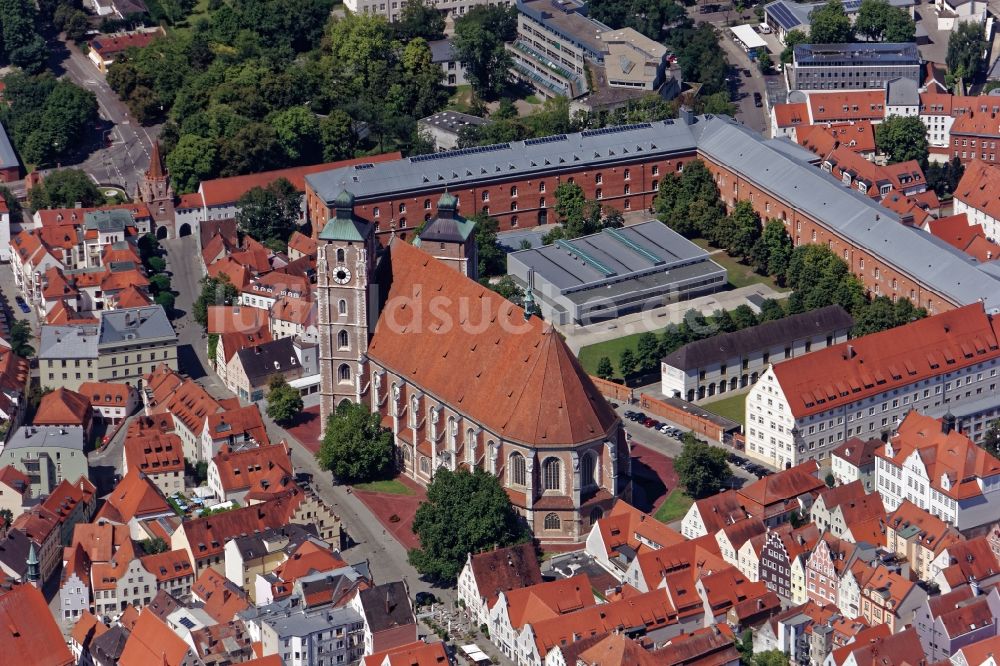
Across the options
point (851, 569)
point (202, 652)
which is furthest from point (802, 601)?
point (202, 652)

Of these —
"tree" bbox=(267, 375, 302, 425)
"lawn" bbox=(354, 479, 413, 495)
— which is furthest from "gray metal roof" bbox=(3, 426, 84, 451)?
"lawn" bbox=(354, 479, 413, 495)

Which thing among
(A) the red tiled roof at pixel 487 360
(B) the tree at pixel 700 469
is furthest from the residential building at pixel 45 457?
(B) the tree at pixel 700 469

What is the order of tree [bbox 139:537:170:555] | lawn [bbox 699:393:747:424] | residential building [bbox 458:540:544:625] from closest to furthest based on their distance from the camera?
residential building [bbox 458:540:544:625]
tree [bbox 139:537:170:555]
lawn [bbox 699:393:747:424]

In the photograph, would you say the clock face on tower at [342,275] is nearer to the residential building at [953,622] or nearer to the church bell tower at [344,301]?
the church bell tower at [344,301]

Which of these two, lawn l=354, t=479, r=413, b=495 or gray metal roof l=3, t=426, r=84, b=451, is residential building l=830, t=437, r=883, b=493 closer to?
lawn l=354, t=479, r=413, b=495

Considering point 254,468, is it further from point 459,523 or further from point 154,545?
point 459,523

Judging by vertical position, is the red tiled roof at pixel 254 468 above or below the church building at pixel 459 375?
below

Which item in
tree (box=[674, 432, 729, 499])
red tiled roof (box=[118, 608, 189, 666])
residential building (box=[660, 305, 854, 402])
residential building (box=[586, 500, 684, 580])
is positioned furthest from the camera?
residential building (box=[660, 305, 854, 402])
